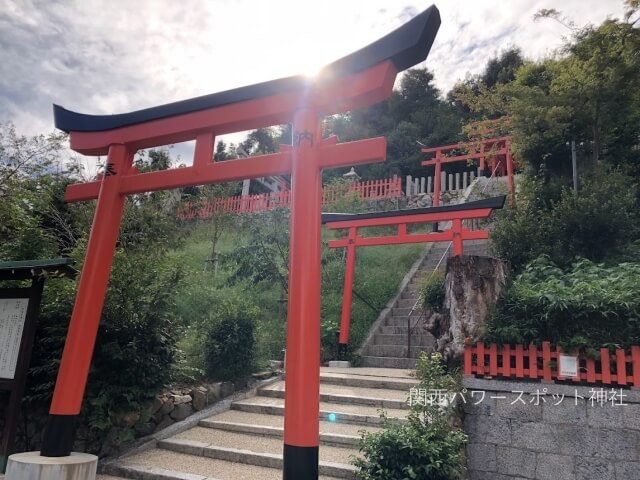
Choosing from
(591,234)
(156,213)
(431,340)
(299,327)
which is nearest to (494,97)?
(591,234)

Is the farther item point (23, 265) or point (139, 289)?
point (139, 289)

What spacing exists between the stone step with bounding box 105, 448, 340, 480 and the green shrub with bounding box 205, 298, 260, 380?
6.55ft

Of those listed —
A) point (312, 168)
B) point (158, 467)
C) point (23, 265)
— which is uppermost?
point (312, 168)

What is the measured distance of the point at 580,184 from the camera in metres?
10.8

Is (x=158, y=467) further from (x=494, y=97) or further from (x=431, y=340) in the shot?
(x=494, y=97)

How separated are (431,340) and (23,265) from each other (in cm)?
770

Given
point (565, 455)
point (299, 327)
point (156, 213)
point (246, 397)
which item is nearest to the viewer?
point (299, 327)

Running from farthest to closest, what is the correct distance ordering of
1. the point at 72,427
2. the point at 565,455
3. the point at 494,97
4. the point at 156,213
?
the point at 494,97
the point at 156,213
the point at 565,455
the point at 72,427

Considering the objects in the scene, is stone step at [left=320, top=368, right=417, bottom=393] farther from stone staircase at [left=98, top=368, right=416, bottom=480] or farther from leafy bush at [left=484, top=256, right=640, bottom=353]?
leafy bush at [left=484, top=256, right=640, bottom=353]

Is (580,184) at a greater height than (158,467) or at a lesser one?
greater

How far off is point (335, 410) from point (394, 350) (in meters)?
3.61

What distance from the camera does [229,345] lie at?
746 cm

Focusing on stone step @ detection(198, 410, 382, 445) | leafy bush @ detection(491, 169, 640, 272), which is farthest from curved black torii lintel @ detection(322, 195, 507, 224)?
stone step @ detection(198, 410, 382, 445)

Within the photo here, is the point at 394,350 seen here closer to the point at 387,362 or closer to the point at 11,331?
the point at 387,362
